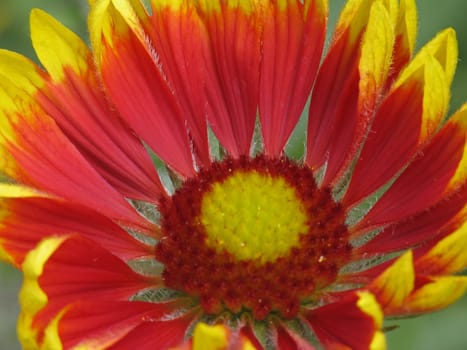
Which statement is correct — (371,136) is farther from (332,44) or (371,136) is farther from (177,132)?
(177,132)

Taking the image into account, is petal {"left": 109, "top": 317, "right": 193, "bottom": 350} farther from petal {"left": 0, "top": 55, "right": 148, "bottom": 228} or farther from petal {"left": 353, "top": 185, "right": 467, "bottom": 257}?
petal {"left": 353, "top": 185, "right": 467, "bottom": 257}

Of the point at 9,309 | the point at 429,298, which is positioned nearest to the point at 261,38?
the point at 429,298

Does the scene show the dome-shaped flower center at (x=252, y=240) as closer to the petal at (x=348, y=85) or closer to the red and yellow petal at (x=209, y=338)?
the petal at (x=348, y=85)

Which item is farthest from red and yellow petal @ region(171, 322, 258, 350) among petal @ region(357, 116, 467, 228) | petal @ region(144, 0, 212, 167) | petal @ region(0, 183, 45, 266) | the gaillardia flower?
petal @ region(144, 0, 212, 167)

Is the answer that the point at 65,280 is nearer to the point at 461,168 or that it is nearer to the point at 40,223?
the point at 40,223

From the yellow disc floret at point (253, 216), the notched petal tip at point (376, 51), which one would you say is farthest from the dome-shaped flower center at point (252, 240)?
the notched petal tip at point (376, 51)

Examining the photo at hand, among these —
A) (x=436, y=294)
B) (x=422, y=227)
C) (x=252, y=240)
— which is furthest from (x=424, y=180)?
(x=436, y=294)
